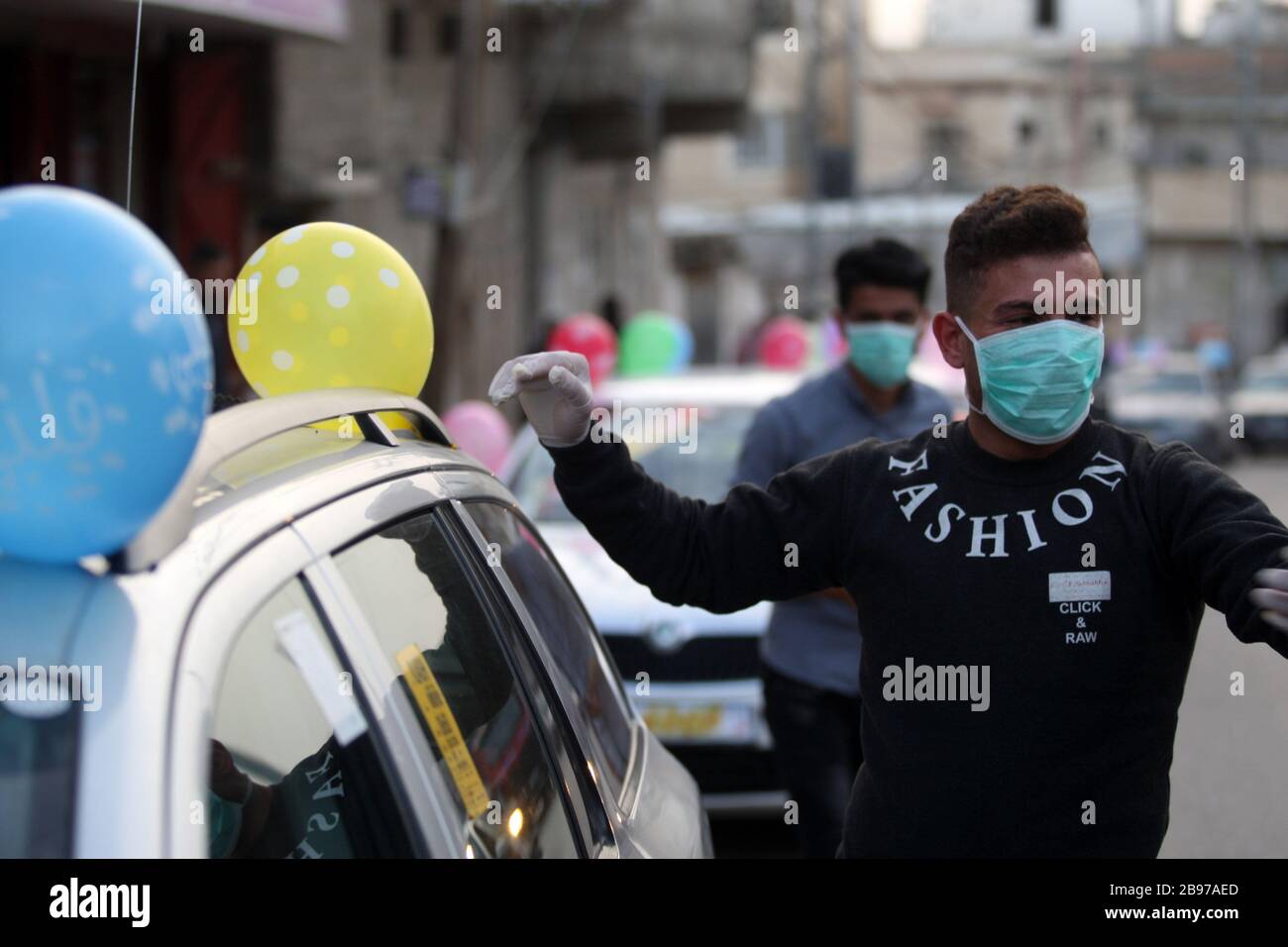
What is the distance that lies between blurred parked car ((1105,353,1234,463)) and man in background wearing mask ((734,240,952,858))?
78.2 feet

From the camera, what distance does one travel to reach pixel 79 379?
162 centimetres

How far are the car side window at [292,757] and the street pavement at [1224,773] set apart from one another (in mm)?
3529

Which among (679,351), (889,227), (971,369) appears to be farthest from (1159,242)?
(971,369)

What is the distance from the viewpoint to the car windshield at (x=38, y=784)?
1.45m

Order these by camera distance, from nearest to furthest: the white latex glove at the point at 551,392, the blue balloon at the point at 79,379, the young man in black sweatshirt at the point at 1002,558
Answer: the blue balloon at the point at 79,379
the young man in black sweatshirt at the point at 1002,558
the white latex glove at the point at 551,392

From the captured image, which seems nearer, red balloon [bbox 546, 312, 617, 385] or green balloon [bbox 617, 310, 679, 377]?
red balloon [bbox 546, 312, 617, 385]

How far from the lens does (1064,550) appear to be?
2.51 meters

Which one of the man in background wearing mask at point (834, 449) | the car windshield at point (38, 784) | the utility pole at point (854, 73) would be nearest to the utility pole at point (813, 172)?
the utility pole at point (854, 73)

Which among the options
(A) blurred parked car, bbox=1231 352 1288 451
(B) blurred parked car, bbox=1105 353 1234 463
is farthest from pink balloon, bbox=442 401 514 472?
(A) blurred parked car, bbox=1231 352 1288 451

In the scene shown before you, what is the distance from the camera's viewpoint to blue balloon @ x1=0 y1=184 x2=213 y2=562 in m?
1.60

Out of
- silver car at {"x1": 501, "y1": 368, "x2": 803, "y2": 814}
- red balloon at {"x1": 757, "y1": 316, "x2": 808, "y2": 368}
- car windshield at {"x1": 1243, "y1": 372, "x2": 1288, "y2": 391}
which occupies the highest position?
red balloon at {"x1": 757, "y1": 316, "x2": 808, "y2": 368}

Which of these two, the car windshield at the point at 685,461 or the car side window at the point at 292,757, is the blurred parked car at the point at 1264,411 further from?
the car side window at the point at 292,757

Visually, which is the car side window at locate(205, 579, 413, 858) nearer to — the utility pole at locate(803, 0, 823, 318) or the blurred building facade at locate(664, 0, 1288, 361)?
Answer: the utility pole at locate(803, 0, 823, 318)
